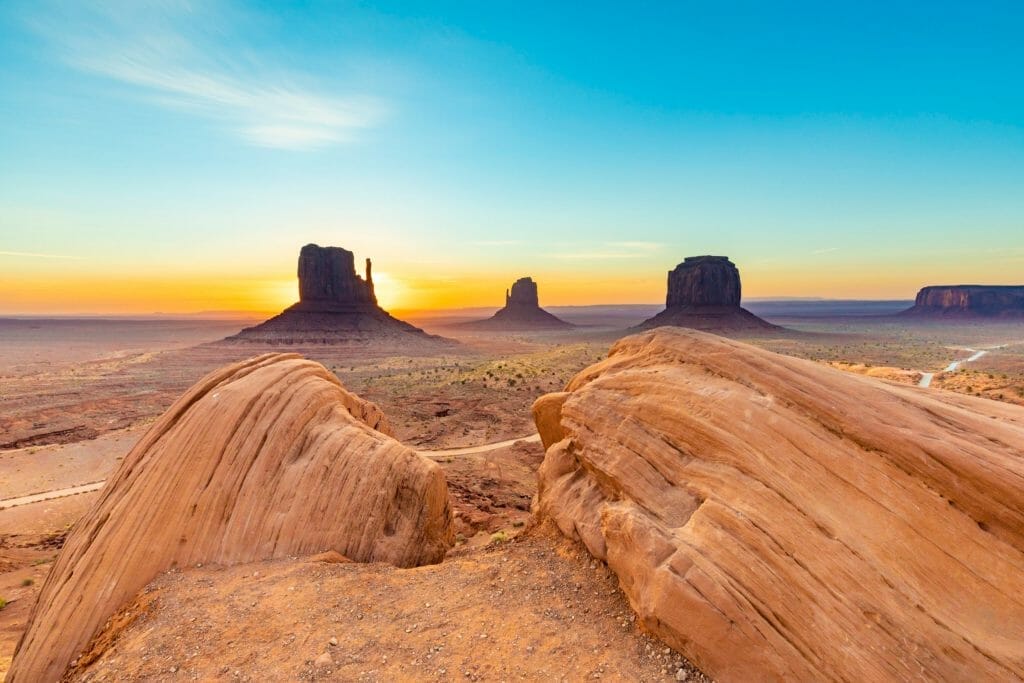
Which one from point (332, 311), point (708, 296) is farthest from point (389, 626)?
point (708, 296)

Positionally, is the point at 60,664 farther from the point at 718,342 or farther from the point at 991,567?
the point at 991,567

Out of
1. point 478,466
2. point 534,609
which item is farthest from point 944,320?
point 534,609

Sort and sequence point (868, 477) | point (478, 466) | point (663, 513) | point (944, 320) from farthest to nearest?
point (944, 320) < point (478, 466) < point (663, 513) < point (868, 477)

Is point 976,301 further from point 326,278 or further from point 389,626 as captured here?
point 389,626

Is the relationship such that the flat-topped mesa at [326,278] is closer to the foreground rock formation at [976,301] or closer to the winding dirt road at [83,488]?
the winding dirt road at [83,488]

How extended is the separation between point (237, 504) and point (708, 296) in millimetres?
114335

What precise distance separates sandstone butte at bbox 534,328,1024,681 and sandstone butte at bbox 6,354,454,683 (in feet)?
12.1

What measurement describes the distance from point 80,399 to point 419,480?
142 feet

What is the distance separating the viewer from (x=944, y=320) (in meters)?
145

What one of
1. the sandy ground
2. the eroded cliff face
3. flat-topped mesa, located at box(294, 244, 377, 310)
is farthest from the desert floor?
the eroded cliff face

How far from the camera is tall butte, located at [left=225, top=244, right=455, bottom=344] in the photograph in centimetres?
8962

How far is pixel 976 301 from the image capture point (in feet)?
480

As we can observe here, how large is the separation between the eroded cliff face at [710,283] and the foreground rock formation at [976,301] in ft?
303

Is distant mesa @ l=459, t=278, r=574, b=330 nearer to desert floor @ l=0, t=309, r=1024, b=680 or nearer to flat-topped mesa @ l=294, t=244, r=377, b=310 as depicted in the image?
flat-topped mesa @ l=294, t=244, r=377, b=310
